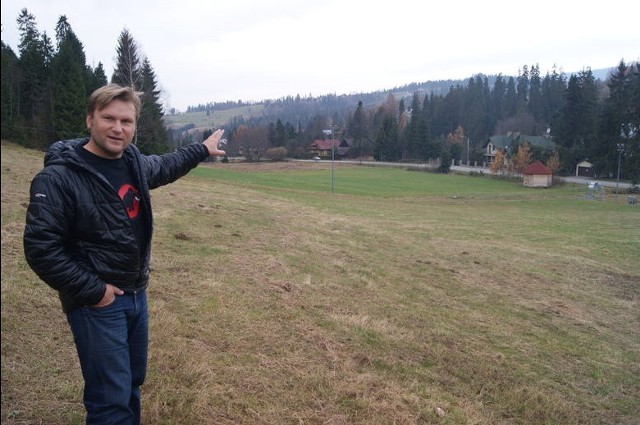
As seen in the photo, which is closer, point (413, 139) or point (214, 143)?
point (214, 143)

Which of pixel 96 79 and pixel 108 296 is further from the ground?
pixel 96 79

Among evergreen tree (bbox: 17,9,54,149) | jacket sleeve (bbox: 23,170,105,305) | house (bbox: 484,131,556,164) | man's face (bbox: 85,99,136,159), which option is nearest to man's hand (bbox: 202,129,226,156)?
man's face (bbox: 85,99,136,159)

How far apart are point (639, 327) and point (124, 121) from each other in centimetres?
922

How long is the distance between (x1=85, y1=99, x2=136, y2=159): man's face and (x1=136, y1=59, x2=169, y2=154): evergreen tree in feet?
73.4

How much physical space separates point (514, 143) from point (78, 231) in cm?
8140

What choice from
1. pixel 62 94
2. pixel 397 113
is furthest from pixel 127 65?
pixel 397 113

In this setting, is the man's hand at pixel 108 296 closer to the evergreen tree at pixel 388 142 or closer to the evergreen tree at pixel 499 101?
the evergreen tree at pixel 388 142

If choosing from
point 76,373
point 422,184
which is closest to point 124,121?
point 76,373

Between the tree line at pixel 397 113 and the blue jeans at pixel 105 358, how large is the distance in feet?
4.97

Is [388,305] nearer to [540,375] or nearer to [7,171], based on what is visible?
Answer: [540,375]

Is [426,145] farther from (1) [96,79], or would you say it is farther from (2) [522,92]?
(1) [96,79]

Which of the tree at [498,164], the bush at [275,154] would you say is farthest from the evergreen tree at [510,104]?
the bush at [275,154]

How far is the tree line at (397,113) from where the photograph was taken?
24500mm

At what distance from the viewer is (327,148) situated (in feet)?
321
